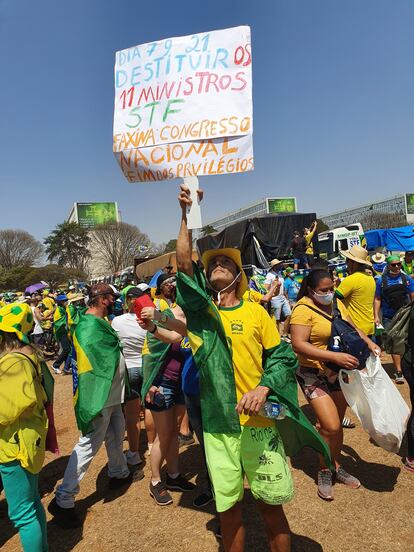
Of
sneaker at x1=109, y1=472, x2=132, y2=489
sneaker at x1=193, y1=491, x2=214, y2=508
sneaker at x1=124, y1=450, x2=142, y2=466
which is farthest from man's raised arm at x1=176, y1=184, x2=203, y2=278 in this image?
sneaker at x1=124, y1=450, x2=142, y2=466

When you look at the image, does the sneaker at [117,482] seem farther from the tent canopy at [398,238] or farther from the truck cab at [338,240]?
the truck cab at [338,240]

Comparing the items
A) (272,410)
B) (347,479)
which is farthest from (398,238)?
(272,410)

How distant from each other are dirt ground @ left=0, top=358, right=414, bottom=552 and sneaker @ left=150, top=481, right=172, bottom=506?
0.18 feet

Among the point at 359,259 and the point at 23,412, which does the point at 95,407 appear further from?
the point at 359,259

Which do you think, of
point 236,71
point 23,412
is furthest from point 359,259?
point 23,412

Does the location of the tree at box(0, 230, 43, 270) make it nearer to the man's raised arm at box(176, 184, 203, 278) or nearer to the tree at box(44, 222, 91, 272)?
the tree at box(44, 222, 91, 272)

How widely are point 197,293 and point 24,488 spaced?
1715 millimetres

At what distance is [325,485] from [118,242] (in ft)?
158

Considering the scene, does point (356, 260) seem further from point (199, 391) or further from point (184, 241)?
point (184, 241)

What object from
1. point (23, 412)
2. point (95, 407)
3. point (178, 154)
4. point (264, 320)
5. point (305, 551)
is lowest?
point (305, 551)

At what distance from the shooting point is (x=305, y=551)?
2.59 meters

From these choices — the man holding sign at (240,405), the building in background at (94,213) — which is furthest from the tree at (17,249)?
the man holding sign at (240,405)

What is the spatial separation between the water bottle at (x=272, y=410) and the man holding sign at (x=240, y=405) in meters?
0.03

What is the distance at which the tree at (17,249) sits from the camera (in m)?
51.8
